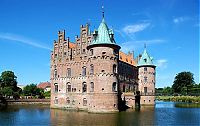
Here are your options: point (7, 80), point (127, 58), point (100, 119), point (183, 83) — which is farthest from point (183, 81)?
point (100, 119)

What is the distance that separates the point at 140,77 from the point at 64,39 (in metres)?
24.4

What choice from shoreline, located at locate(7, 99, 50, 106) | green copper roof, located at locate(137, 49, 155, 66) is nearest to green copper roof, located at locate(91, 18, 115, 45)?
green copper roof, located at locate(137, 49, 155, 66)

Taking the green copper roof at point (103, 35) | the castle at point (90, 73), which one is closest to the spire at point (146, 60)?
the castle at point (90, 73)

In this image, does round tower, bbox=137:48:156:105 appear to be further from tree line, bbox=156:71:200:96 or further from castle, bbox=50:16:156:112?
tree line, bbox=156:71:200:96

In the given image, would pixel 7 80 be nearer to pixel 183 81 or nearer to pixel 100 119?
pixel 100 119

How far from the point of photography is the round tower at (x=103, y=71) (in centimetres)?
4400

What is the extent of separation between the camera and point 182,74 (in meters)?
121

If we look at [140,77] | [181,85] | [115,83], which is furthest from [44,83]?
[115,83]

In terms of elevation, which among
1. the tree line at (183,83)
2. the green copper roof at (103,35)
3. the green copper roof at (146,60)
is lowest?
the tree line at (183,83)

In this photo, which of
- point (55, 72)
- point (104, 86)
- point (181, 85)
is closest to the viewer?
point (104, 86)

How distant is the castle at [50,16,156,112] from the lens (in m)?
44.5

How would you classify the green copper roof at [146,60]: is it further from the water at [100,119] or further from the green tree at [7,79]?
the green tree at [7,79]

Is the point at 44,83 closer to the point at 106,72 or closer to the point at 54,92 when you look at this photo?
the point at 54,92

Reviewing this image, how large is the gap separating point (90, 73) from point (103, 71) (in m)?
3.25
